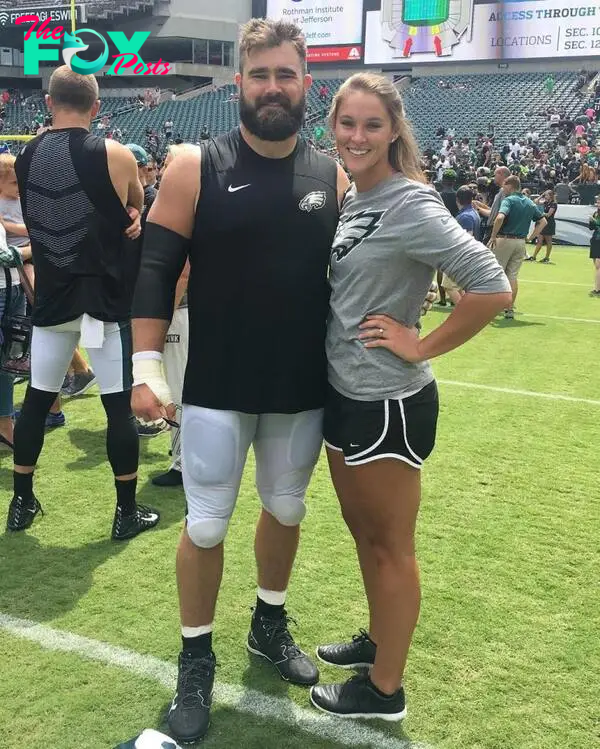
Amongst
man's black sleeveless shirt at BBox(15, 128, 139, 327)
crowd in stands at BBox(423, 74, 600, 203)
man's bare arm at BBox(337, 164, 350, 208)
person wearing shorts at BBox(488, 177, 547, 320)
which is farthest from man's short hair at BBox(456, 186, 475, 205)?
crowd in stands at BBox(423, 74, 600, 203)

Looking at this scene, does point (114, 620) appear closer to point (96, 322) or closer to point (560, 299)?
point (96, 322)

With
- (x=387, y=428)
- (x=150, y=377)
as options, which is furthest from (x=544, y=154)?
(x=150, y=377)

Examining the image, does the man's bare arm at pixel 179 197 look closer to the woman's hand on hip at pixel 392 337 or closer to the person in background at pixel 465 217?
the woman's hand on hip at pixel 392 337

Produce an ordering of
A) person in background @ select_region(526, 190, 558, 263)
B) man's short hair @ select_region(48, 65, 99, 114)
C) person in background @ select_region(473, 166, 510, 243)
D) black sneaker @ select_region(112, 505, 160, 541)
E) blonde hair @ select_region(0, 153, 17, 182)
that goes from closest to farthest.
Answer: man's short hair @ select_region(48, 65, 99, 114)
black sneaker @ select_region(112, 505, 160, 541)
blonde hair @ select_region(0, 153, 17, 182)
person in background @ select_region(473, 166, 510, 243)
person in background @ select_region(526, 190, 558, 263)

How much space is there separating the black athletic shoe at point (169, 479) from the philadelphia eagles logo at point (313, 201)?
243 cm

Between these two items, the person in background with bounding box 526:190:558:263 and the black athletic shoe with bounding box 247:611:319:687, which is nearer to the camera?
the black athletic shoe with bounding box 247:611:319:687

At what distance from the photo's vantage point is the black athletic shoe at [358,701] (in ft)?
7.88

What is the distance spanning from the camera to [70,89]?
10.6 feet

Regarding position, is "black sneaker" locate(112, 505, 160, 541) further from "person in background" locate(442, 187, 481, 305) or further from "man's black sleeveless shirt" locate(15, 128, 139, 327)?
"person in background" locate(442, 187, 481, 305)

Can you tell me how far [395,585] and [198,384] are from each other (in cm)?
87

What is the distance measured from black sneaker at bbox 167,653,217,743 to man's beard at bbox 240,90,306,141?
65.3 inches

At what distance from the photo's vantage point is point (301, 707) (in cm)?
248

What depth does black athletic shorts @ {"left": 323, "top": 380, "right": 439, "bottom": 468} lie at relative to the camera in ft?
7.26

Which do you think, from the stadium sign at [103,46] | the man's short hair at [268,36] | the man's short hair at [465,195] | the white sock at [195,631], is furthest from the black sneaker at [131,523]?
the stadium sign at [103,46]
